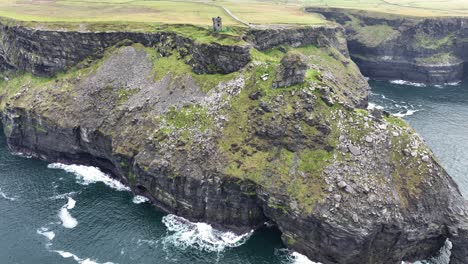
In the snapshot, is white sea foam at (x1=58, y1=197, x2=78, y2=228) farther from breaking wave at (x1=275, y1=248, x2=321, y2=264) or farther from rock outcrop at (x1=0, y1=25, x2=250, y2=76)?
rock outcrop at (x1=0, y1=25, x2=250, y2=76)

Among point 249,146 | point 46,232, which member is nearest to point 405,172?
point 249,146

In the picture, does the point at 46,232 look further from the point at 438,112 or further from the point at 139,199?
the point at 438,112

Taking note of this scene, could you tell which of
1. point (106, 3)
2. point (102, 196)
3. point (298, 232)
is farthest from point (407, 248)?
point (106, 3)

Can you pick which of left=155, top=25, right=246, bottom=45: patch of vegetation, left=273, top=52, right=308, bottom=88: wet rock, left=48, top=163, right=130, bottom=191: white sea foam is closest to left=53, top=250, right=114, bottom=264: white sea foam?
left=48, top=163, right=130, bottom=191: white sea foam

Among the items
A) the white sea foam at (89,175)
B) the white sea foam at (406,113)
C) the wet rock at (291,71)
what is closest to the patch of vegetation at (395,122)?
the wet rock at (291,71)

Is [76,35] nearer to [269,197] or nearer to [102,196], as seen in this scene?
[102,196]

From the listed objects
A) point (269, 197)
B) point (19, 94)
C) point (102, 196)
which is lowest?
point (102, 196)
